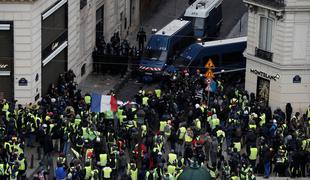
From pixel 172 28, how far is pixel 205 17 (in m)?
4.43

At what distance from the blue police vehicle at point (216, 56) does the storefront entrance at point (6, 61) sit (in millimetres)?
11441

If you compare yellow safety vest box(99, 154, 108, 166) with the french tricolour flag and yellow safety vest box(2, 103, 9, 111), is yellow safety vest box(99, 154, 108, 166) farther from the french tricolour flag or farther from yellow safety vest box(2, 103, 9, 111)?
yellow safety vest box(2, 103, 9, 111)

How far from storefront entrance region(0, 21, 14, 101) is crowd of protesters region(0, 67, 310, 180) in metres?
1.64

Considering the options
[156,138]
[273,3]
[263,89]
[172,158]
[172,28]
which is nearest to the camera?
[172,158]

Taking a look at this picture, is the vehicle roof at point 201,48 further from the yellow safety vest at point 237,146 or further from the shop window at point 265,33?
the yellow safety vest at point 237,146

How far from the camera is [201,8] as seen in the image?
7412cm

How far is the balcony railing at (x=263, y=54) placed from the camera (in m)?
60.7

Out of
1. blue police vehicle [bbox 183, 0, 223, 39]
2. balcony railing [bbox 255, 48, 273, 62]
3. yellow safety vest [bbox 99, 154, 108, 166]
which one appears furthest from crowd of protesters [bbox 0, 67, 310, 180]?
blue police vehicle [bbox 183, 0, 223, 39]

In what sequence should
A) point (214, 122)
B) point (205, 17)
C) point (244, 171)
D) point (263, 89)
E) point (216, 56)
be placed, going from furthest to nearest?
point (205, 17) < point (216, 56) < point (263, 89) < point (214, 122) < point (244, 171)

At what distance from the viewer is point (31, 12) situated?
5612 cm

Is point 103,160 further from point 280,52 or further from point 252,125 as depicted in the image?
point 280,52

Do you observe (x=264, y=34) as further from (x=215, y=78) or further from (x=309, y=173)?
(x=309, y=173)

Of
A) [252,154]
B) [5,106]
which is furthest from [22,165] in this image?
[252,154]

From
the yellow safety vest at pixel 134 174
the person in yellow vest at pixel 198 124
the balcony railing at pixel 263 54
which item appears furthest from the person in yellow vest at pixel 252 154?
the balcony railing at pixel 263 54
